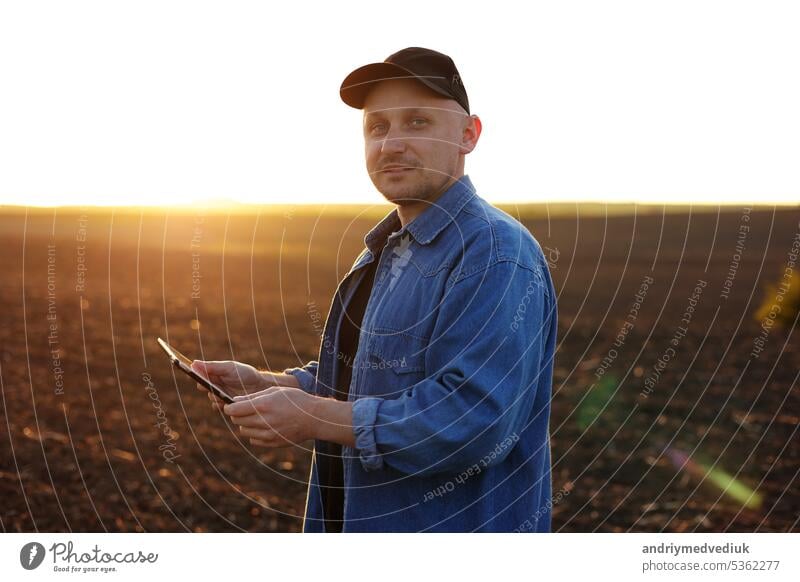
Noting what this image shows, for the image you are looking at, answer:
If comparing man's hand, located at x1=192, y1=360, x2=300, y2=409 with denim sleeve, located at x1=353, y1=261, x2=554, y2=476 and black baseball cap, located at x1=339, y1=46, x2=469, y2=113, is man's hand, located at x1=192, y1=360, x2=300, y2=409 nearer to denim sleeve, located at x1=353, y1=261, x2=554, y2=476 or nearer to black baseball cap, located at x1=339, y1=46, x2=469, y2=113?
A: denim sleeve, located at x1=353, y1=261, x2=554, y2=476

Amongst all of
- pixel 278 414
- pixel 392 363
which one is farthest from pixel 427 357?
pixel 278 414

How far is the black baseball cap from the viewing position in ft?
7.84

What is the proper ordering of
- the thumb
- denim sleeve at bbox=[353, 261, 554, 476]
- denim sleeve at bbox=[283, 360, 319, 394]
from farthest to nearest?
denim sleeve at bbox=[283, 360, 319, 394] < the thumb < denim sleeve at bbox=[353, 261, 554, 476]

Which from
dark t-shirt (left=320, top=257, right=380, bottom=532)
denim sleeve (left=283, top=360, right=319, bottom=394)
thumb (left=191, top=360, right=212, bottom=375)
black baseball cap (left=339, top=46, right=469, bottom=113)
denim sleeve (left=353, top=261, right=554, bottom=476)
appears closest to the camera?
denim sleeve (left=353, top=261, right=554, bottom=476)

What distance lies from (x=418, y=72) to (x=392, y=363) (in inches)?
33.8

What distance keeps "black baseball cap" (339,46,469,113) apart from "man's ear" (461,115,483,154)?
0.04 metres

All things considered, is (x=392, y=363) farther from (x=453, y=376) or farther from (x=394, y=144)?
(x=394, y=144)

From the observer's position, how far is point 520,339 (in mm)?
2225

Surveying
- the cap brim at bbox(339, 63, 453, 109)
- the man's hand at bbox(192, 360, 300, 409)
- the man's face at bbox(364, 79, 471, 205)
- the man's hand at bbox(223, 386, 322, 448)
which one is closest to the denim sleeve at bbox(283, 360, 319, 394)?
the man's hand at bbox(192, 360, 300, 409)

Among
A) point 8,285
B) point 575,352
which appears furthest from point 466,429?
point 8,285

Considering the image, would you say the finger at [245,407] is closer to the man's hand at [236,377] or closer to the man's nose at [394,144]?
the man's hand at [236,377]

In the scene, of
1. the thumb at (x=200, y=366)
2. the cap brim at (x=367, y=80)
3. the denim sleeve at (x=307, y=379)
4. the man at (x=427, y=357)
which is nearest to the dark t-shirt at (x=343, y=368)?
the man at (x=427, y=357)

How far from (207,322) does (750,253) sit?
38.4m

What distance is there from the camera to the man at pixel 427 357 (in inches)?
86.6
